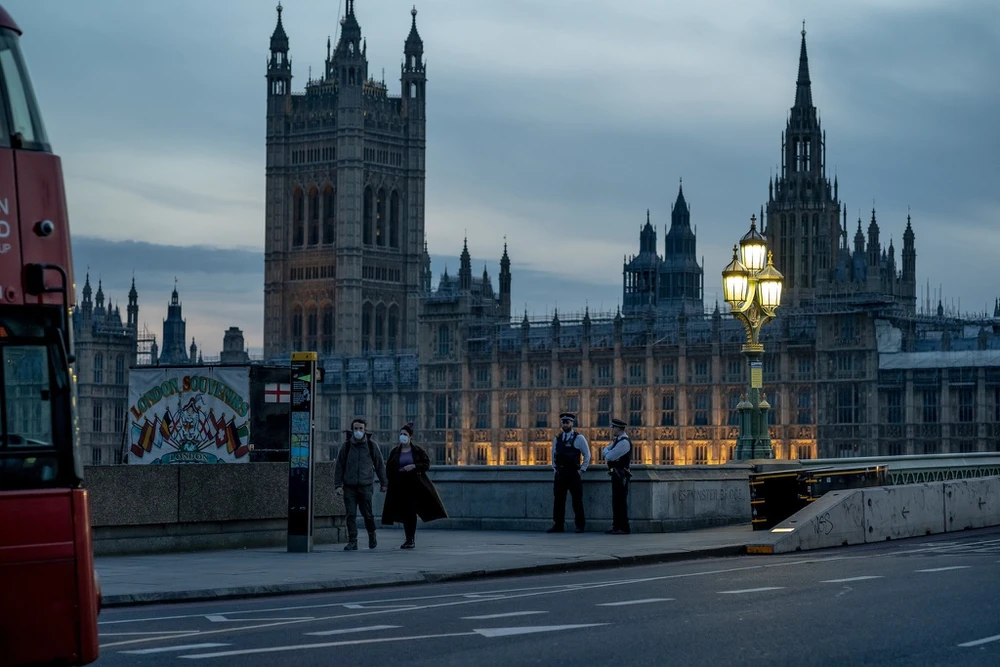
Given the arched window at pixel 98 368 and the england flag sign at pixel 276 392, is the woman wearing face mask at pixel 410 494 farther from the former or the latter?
the arched window at pixel 98 368

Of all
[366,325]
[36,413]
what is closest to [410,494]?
[36,413]

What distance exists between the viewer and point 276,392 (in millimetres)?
28062

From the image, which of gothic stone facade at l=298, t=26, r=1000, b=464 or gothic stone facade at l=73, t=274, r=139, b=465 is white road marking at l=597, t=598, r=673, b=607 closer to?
gothic stone facade at l=298, t=26, r=1000, b=464

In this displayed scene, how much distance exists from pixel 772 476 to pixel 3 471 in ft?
60.3

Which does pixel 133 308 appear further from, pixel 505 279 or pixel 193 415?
pixel 193 415

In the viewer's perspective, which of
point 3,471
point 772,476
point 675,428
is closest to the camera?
point 3,471

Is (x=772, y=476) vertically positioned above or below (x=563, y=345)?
below

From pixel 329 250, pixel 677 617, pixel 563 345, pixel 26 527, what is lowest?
pixel 677 617

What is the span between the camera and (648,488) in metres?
28.2

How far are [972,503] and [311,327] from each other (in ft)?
443

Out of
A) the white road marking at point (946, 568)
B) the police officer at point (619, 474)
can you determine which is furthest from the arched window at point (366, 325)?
the white road marking at point (946, 568)

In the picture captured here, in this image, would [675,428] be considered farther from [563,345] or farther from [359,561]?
[359,561]

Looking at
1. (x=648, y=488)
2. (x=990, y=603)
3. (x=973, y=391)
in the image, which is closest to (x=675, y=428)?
(x=973, y=391)

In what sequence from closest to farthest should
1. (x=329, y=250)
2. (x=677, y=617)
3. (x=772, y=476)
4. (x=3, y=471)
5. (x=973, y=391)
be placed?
(x=3, y=471), (x=677, y=617), (x=772, y=476), (x=973, y=391), (x=329, y=250)
